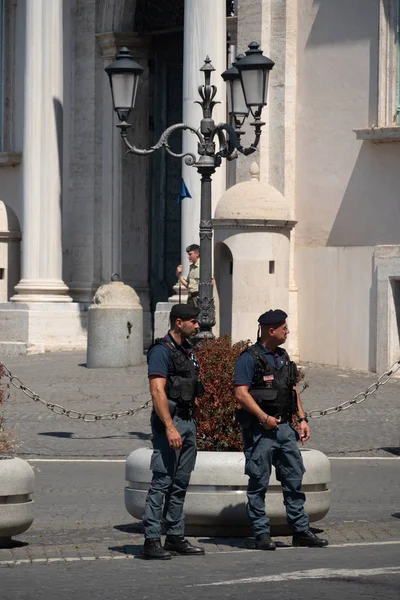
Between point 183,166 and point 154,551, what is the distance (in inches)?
618

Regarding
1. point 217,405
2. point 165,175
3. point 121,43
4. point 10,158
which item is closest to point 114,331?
point 165,175

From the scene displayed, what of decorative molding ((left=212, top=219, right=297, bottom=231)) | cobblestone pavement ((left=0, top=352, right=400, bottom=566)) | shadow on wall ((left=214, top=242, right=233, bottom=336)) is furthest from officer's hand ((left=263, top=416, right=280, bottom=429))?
decorative molding ((left=212, top=219, right=297, bottom=231))

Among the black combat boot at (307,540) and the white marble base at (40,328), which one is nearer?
the black combat boot at (307,540)

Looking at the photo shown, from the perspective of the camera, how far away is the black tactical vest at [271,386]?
1040 cm

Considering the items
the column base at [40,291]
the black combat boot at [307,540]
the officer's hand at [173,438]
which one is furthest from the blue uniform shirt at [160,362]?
the column base at [40,291]

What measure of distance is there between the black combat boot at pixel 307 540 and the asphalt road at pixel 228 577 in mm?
103

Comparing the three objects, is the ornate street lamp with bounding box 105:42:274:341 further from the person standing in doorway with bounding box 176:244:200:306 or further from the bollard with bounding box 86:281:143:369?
the bollard with bounding box 86:281:143:369

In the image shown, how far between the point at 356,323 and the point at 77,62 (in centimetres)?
815

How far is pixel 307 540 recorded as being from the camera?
10.5m

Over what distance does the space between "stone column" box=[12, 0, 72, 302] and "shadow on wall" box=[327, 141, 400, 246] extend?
18.6 feet

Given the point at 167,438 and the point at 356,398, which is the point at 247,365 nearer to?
the point at 167,438

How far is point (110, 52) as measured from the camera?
95.0ft

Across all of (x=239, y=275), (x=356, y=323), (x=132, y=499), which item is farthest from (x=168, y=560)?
(x=356, y=323)

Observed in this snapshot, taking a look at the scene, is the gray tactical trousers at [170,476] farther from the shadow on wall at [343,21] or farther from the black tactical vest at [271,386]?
the shadow on wall at [343,21]
